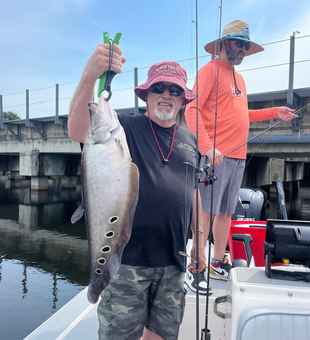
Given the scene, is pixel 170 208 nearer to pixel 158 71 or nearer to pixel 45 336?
pixel 158 71

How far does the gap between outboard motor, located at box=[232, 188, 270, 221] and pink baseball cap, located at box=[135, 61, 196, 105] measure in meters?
3.96

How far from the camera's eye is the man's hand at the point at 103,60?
1.28 meters

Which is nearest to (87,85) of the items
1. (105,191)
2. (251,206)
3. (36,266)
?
(105,191)

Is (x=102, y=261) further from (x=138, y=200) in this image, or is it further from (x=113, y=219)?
(x=138, y=200)

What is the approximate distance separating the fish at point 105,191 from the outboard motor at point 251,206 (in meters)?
4.34

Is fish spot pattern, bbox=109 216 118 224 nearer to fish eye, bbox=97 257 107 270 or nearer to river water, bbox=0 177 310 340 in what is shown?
fish eye, bbox=97 257 107 270

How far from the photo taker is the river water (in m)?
5.33

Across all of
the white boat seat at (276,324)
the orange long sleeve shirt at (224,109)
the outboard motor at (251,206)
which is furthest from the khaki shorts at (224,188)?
the outboard motor at (251,206)

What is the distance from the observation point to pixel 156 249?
5.50 feet

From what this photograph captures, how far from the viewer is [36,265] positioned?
7754mm

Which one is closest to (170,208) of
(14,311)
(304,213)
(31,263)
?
(14,311)

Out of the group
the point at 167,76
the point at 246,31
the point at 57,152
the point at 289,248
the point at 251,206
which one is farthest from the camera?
the point at 57,152

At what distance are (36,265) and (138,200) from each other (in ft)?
23.3

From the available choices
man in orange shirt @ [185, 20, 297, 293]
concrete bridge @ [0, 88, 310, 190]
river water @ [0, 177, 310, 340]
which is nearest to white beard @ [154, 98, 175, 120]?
man in orange shirt @ [185, 20, 297, 293]
